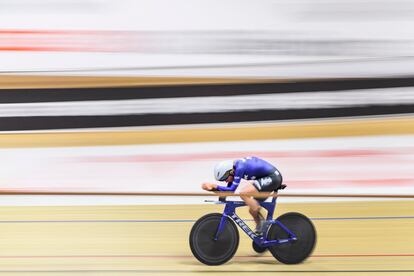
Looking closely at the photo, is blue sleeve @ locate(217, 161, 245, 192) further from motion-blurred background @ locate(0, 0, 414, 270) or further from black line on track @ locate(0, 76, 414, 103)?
black line on track @ locate(0, 76, 414, 103)

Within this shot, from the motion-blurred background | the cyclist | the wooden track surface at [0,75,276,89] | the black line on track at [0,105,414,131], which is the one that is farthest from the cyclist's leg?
the wooden track surface at [0,75,276,89]

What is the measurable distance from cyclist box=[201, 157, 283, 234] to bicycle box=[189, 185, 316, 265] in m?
0.04

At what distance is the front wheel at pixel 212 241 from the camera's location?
103 inches

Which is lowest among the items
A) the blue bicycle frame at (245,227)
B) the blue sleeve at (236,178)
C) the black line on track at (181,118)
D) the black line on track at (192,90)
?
the blue bicycle frame at (245,227)

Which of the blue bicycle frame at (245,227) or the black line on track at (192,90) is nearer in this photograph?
the blue bicycle frame at (245,227)

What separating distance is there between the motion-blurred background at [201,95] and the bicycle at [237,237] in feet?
5.40

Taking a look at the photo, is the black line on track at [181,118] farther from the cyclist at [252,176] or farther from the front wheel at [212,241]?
the front wheel at [212,241]

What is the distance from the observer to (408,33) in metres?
4.45

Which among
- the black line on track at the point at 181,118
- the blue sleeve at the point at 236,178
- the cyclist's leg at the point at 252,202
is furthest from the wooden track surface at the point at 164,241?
the black line on track at the point at 181,118

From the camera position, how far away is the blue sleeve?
263 cm

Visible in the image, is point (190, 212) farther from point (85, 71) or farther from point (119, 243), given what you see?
point (85, 71)

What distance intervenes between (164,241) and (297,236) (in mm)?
842

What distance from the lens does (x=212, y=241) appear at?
2650mm

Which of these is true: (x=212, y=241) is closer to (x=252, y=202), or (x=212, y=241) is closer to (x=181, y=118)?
(x=252, y=202)
